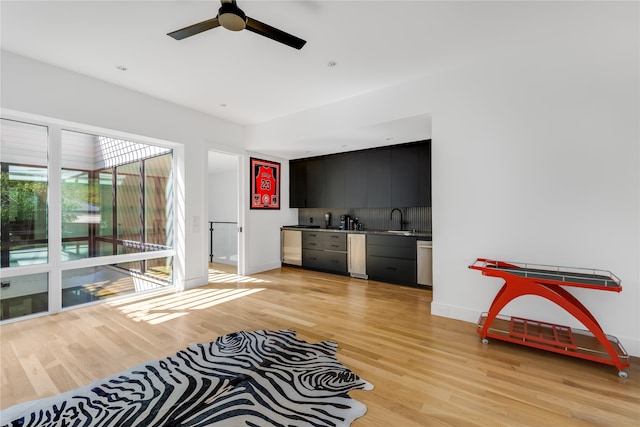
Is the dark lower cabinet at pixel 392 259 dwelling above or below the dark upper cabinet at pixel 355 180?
below

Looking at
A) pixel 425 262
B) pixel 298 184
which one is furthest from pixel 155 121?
pixel 425 262

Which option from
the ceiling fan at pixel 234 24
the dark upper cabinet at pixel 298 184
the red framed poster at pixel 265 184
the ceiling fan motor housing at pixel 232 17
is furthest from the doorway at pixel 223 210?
the ceiling fan motor housing at pixel 232 17

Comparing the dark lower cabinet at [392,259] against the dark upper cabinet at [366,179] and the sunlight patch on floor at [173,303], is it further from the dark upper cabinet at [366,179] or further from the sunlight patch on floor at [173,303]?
the sunlight patch on floor at [173,303]

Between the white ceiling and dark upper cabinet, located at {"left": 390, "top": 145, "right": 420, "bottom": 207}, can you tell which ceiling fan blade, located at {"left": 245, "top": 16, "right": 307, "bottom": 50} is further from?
dark upper cabinet, located at {"left": 390, "top": 145, "right": 420, "bottom": 207}

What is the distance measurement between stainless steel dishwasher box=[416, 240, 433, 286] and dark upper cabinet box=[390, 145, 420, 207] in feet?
2.48

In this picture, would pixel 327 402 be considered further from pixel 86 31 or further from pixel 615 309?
pixel 86 31

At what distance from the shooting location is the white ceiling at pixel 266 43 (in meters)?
2.27

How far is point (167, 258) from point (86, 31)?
3.11 meters

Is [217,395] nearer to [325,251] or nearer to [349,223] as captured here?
[325,251]

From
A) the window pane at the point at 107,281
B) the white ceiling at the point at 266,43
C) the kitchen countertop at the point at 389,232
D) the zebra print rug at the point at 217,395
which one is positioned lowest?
the zebra print rug at the point at 217,395

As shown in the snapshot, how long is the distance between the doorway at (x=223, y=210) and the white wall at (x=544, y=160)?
4256mm

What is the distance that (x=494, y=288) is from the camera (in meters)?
2.99

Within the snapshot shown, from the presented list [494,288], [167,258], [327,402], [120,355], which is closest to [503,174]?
[494,288]

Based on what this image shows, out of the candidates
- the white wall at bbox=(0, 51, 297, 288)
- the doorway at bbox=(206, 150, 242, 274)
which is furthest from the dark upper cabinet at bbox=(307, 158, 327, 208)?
the doorway at bbox=(206, 150, 242, 274)
